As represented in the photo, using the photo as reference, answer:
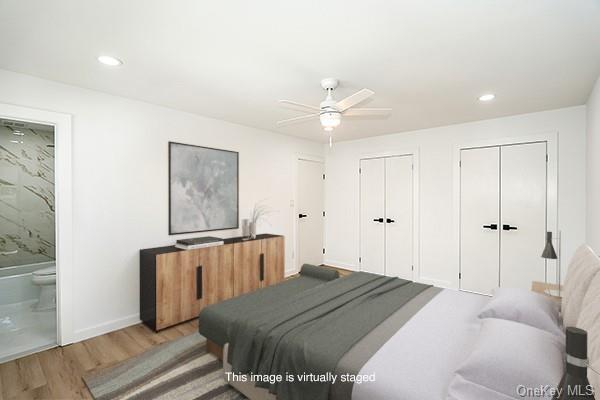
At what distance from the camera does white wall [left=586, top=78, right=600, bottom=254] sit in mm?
2482

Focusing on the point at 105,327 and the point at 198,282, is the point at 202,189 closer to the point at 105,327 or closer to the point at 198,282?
the point at 198,282

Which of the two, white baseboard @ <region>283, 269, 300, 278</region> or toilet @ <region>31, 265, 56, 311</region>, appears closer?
toilet @ <region>31, 265, 56, 311</region>

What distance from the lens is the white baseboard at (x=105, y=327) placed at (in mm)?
2744

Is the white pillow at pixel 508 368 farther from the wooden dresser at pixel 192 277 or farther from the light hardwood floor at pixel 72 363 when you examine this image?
the wooden dresser at pixel 192 277

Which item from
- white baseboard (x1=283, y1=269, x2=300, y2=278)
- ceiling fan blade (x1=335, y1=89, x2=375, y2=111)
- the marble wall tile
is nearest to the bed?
ceiling fan blade (x1=335, y1=89, x2=375, y2=111)

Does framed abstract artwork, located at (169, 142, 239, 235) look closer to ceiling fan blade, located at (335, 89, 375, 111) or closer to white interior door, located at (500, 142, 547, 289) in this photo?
ceiling fan blade, located at (335, 89, 375, 111)

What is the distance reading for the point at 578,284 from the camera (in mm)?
1660

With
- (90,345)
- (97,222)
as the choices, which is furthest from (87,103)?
(90,345)

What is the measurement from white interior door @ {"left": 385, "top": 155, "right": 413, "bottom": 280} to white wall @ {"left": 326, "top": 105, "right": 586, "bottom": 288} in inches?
7.4

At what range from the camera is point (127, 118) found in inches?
120

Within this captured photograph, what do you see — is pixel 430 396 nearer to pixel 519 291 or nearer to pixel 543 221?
pixel 519 291

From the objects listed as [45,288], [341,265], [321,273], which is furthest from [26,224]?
[341,265]

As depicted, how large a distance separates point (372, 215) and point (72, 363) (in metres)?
4.26

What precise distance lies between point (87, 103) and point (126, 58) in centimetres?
99
